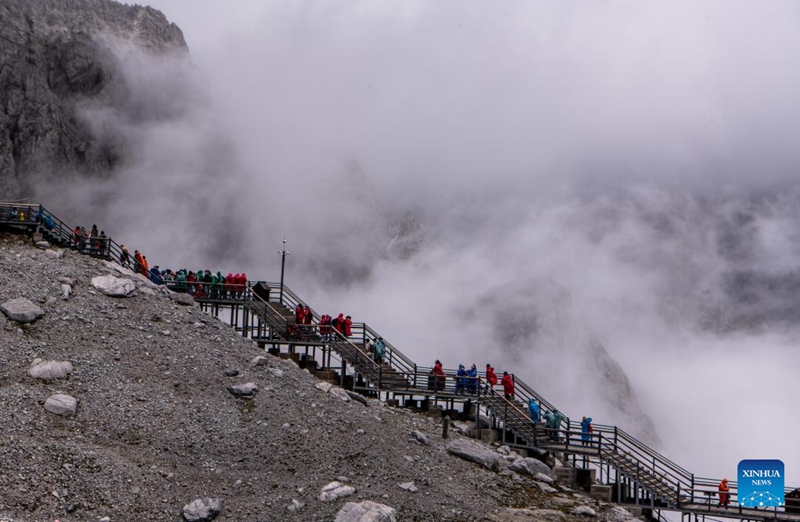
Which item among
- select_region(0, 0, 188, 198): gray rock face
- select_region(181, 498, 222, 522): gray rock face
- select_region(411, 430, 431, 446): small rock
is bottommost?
select_region(181, 498, 222, 522): gray rock face

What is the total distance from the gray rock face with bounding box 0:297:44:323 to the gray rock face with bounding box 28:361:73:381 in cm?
307

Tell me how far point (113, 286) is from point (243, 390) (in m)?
8.66

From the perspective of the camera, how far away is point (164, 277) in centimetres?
4275

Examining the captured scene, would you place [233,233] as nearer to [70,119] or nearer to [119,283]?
[70,119]

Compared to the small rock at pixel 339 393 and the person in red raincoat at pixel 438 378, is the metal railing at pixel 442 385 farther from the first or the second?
the small rock at pixel 339 393

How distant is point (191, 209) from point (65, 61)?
915 inches

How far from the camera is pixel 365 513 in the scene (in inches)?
974

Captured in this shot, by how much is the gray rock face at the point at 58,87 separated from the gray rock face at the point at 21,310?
5932cm

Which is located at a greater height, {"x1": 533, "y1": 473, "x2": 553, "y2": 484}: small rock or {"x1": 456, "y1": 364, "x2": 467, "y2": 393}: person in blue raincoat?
{"x1": 456, "y1": 364, "x2": 467, "y2": 393}: person in blue raincoat

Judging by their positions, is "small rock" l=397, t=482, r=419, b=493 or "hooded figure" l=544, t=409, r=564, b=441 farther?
"hooded figure" l=544, t=409, r=564, b=441

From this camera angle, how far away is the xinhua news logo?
26.5m

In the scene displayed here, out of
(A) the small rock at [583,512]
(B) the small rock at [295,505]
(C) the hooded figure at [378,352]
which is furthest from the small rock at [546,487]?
(B) the small rock at [295,505]

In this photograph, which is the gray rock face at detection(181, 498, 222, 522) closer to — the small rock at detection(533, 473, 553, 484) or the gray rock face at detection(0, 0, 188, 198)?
the small rock at detection(533, 473, 553, 484)

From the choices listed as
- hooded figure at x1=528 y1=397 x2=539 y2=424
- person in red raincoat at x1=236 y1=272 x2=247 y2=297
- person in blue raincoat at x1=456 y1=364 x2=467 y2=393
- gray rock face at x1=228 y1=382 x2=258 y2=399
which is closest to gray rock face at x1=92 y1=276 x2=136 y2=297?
person in red raincoat at x1=236 y1=272 x2=247 y2=297
